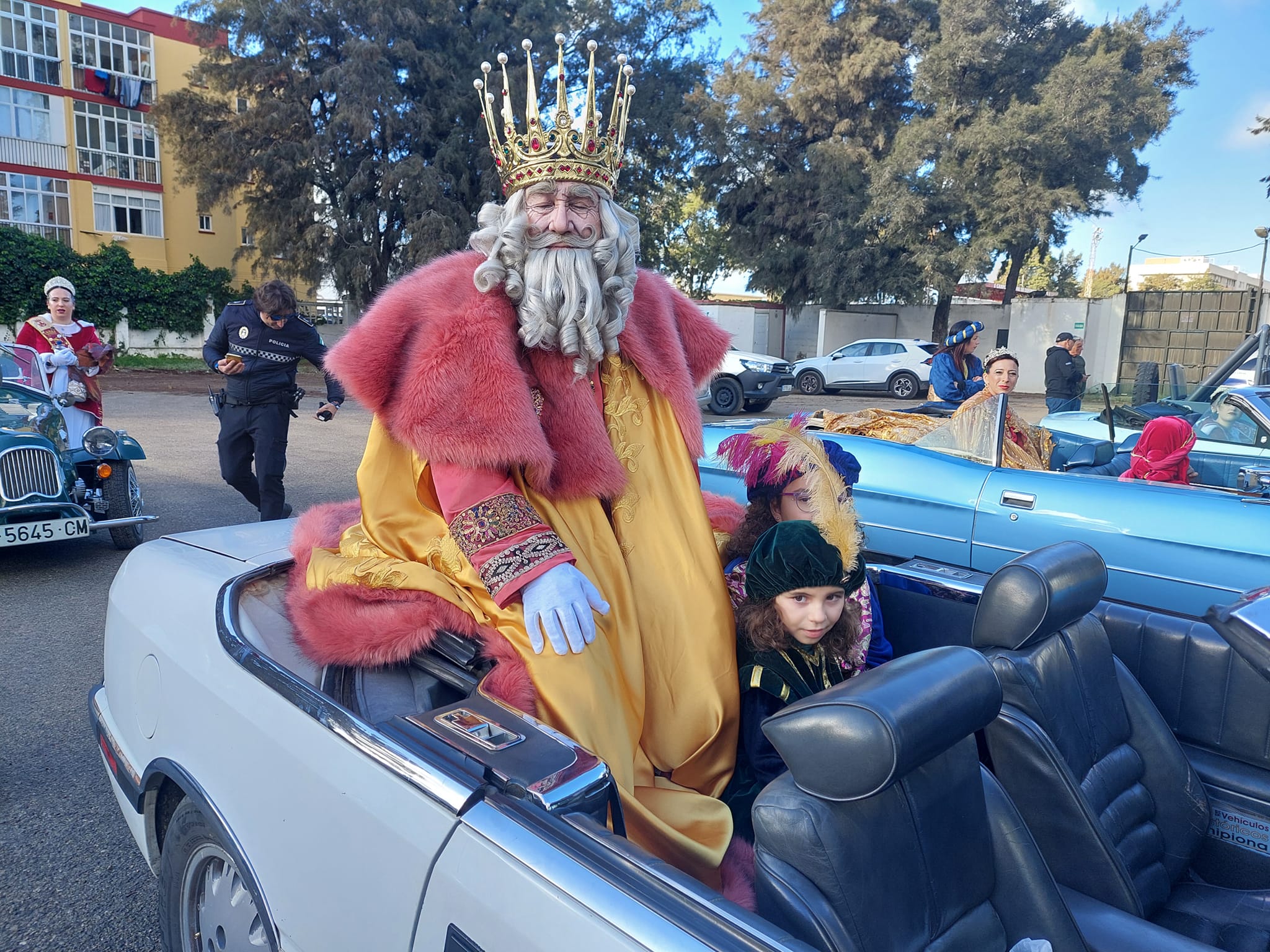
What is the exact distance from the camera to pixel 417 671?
200 centimetres

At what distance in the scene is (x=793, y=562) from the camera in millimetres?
2006

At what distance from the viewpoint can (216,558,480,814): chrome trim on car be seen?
132cm

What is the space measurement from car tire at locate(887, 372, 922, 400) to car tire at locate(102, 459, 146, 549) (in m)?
16.8

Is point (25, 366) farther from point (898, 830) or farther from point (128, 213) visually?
point (128, 213)

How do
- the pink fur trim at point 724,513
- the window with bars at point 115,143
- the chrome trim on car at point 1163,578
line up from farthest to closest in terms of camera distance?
the window with bars at point 115,143, the chrome trim on car at point 1163,578, the pink fur trim at point 724,513

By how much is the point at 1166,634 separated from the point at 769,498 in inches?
46.3

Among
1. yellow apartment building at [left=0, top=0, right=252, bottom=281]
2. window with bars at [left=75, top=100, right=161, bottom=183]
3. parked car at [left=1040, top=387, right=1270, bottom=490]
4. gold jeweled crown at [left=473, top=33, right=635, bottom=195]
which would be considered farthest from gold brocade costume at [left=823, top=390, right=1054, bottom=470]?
window with bars at [left=75, top=100, right=161, bottom=183]

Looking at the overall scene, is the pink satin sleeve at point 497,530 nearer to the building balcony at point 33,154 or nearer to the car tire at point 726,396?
the car tire at point 726,396

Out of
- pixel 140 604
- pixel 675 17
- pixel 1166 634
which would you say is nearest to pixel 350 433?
pixel 140 604

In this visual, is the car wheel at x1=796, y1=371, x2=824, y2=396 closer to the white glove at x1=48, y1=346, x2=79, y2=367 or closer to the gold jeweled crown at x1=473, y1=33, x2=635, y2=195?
the white glove at x1=48, y1=346, x2=79, y2=367

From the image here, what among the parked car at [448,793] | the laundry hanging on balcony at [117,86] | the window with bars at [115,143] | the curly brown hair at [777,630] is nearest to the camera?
the parked car at [448,793]

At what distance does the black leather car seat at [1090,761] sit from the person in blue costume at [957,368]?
11.8 ft

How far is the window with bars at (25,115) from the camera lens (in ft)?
87.1

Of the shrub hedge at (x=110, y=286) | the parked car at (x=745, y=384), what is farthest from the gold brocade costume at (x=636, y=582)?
the shrub hedge at (x=110, y=286)
